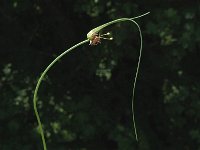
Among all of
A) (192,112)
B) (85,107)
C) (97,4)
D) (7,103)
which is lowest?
(192,112)

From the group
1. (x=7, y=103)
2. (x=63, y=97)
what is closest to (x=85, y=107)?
(x=63, y=97)

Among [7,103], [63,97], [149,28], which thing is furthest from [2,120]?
[149,28]

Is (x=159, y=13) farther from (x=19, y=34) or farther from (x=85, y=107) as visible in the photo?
(x=19, y=34)

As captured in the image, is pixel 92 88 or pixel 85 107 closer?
pixel 85 107

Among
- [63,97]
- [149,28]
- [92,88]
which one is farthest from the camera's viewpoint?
[92,88]

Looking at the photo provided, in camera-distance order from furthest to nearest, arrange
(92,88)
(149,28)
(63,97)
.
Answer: (92,88) → (63,97) → (149,28)

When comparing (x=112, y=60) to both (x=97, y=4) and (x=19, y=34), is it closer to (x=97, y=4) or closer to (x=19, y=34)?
(x=97, y=4)

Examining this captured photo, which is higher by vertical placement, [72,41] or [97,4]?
[97,4]
